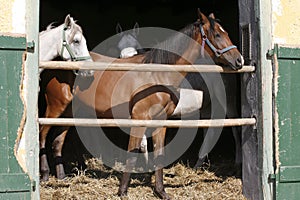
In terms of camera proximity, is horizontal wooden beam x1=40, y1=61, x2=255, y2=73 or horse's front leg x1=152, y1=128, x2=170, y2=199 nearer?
horizontal wooden beam x1=40, y1=61, x2=255, y2=73

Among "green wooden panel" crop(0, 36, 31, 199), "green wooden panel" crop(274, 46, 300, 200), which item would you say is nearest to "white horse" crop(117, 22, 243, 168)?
"green wooden panel" crop(274, 46, 300, 200)

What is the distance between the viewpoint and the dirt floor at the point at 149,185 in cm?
516

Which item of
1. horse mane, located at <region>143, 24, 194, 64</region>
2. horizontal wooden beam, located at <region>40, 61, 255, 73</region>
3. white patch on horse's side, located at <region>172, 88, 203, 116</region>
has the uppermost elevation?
horse mane, located at <region>143, 24, 194, 64</region>

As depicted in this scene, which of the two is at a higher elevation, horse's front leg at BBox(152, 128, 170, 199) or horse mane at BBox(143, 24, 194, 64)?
horse mane at BBox(143, 24, 194, 64)

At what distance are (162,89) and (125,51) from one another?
6.83 feet

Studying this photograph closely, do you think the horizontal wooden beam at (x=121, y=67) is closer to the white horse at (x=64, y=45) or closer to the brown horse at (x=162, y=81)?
the brown horse at (x=162, y=81)

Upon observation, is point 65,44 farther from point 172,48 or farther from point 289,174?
point 289,174

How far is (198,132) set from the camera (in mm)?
8477

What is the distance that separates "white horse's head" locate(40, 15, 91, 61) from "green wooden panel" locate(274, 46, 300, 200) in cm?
230

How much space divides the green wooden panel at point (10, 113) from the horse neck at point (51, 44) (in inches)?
86.2

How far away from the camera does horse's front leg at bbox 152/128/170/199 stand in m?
5.21

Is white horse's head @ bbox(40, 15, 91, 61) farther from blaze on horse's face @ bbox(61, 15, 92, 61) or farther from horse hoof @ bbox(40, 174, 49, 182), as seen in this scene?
horse hoof @ bbox(40, 174, 49, 182)

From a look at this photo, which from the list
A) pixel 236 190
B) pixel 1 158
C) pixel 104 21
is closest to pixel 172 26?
pixel 104 21

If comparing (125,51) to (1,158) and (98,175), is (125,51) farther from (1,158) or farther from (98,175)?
(1,158)
